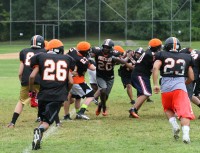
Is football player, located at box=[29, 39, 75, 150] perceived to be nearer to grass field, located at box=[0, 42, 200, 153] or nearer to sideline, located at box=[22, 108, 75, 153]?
sideline, located at box=[22, 108, 75, 153]

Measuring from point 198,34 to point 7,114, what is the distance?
172 ft

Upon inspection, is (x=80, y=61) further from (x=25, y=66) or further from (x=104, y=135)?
(x=104, y=135)

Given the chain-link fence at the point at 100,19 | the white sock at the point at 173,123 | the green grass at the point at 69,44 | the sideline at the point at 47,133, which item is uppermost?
the chain-link fence at the point at 100,19

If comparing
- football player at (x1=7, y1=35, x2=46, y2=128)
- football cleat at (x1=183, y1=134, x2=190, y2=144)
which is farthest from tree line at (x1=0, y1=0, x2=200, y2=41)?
football cleat at (x1=183, y1=134, x2=190, y2=144)

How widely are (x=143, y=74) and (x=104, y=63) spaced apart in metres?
0.98

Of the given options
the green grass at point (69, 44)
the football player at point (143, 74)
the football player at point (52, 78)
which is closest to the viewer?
the football player at point (52, 78)

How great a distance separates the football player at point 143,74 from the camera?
1294cm

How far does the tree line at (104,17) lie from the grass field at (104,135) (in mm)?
39259

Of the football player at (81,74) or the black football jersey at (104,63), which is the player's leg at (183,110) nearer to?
the football player at (81,74)

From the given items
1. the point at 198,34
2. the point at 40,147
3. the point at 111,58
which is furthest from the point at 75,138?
the point at 198,34

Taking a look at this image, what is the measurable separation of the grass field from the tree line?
3926 cm

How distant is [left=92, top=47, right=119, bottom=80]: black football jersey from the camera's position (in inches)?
514

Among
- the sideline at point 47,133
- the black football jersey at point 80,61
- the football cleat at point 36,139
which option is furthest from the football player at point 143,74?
the football cleat at point 36,139

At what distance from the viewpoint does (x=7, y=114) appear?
13.7 meters
